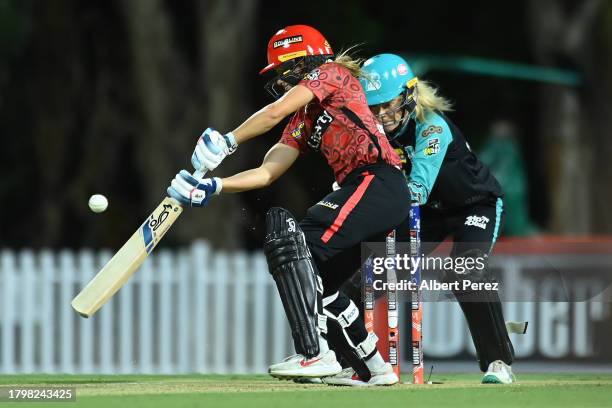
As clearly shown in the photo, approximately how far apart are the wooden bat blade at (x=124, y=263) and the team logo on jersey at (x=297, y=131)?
72 cm

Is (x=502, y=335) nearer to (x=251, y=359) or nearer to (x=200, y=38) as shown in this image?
(x=251, y=359)

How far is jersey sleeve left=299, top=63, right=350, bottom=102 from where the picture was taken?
7250mm

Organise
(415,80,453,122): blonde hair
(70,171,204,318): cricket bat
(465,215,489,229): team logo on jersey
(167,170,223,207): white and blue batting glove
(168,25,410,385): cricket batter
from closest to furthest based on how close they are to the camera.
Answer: (168,25,410,385): cricket batter < (167,170,223,207): white and blue batting glove < (70,171,204,318): cricket bat < (415,80,453,122): blonde hair < (465,215,489,229): team logo on jersey

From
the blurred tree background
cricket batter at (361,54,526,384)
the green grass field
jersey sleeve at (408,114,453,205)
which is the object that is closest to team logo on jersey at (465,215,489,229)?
cricket batter at (361,54,526,384)

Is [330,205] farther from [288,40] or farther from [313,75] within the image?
[288,40]

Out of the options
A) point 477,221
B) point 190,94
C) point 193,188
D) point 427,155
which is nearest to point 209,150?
point 193,188

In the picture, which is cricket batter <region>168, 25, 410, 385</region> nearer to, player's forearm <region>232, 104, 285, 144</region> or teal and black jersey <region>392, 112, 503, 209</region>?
player's forearm <region>232, 104, 285, 144</region>

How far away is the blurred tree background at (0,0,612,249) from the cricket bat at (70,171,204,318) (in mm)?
8378

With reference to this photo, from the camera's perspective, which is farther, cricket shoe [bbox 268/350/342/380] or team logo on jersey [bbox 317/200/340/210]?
team logo on jersey [bbox 317/200/340/210]

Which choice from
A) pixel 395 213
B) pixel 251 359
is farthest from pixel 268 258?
pixel 251 359

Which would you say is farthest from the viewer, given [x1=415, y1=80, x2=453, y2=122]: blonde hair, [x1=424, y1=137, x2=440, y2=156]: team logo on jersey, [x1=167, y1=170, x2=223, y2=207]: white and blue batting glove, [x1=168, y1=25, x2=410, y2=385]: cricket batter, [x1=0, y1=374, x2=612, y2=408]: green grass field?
[x1=415, y1=80, x2=453, y2=122]: blonde hair

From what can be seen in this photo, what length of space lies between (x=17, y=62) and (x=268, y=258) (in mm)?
11517

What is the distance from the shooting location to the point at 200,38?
16.8 metres

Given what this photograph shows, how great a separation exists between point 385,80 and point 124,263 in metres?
1.69
